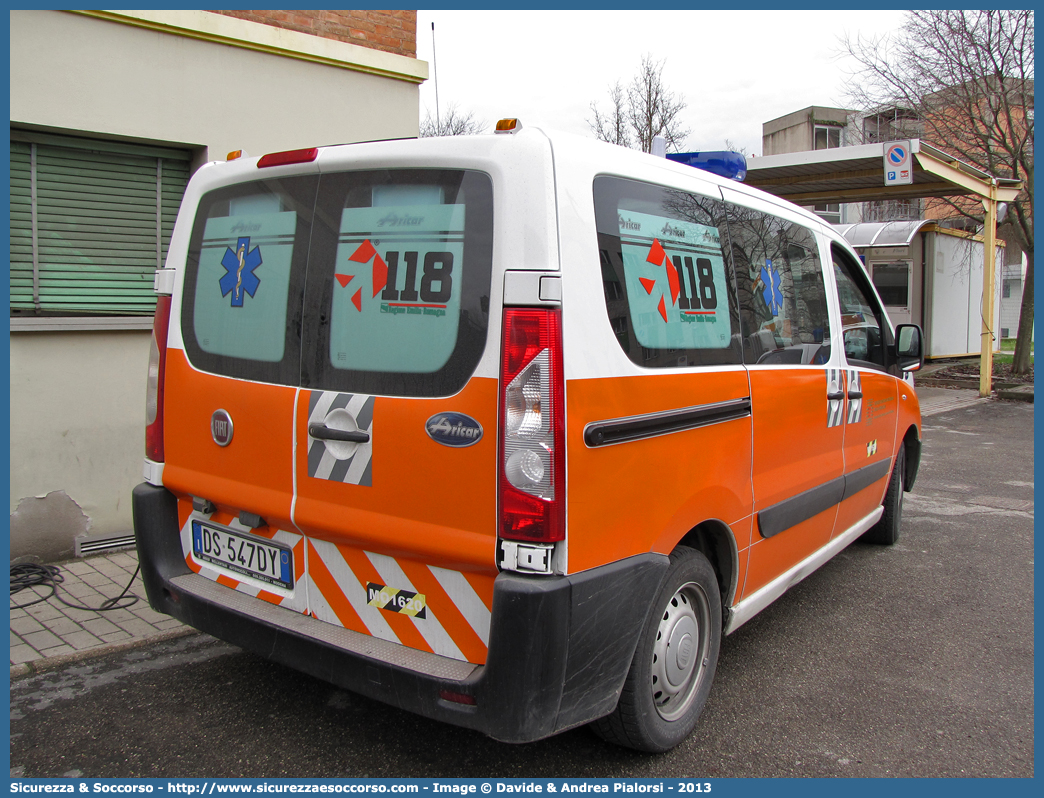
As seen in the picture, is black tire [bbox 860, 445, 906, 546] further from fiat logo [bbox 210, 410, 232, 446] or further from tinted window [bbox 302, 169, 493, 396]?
fiat logo [bbox 210, 410, 232, 446]

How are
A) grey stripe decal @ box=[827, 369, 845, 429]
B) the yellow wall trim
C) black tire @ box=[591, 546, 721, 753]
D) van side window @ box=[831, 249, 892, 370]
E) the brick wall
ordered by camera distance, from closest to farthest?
black tire @ box=[591, 546, 721, 753] → grey stripe decal @ box=[827, 369, 845, 429] → van side window @ box=[831, 249, 892, 370] → the yellow wall trim → the brick wall

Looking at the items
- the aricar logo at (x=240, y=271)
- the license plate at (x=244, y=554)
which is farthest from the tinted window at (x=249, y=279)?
the license plate at (x=244, y=554)

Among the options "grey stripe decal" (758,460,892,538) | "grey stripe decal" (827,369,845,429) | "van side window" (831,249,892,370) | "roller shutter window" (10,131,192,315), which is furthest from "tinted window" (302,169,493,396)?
"roller shutter window" (10,131,192,315)

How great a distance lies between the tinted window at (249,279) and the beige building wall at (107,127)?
2.27 meters

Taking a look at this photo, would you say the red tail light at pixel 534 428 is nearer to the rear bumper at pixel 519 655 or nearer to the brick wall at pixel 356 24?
the rear bumper at pixel 519 655

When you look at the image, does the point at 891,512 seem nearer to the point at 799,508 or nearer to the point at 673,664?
the point at 799,508

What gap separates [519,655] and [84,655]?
2.45 meters

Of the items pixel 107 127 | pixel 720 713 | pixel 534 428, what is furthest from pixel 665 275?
pixel 107 127

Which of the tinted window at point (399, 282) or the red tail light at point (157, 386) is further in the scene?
the red tail light at point (157, 386)

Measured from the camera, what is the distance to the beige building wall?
4758 millimetres

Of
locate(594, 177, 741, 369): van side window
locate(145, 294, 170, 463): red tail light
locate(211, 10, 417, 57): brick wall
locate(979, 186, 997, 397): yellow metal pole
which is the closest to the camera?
locate(594, 177, 741, 369): van side window

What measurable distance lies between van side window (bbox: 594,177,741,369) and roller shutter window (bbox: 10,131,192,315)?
3881 millimetres

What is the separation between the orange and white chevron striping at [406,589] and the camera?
240 centimetres

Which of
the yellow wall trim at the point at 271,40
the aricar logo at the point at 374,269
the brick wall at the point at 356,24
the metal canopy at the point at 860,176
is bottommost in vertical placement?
the aricar logo at the point at 374,269
